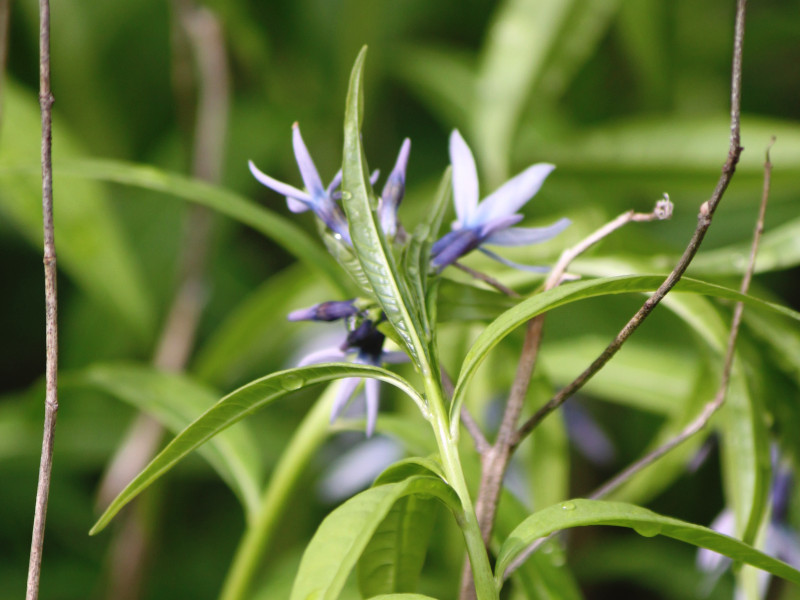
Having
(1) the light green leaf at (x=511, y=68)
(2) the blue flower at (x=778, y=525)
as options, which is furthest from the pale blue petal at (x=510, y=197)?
(1) the light green leaf at (x=511, y=68)

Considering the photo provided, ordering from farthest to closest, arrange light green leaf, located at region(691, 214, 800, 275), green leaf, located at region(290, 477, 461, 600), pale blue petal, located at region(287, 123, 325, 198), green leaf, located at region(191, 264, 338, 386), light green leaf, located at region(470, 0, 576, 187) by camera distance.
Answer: light green leaf, located at region(470, 0, 576, 187), green leaf, located at region(191, 264, 338, 386), light green leaf, located at region(691, 214, 800, 275), pale blue petal, located at region(287, 123, 325, 198), green leaf, located at region(290, 477, 461, 600)

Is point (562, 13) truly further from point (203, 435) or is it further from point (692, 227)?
point (203, 435)

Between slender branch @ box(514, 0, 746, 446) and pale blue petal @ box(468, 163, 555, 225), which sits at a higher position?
pale blue petal @ box(468, 163, 555, 225)

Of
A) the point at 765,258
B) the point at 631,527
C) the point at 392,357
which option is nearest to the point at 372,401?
the point at 392,357

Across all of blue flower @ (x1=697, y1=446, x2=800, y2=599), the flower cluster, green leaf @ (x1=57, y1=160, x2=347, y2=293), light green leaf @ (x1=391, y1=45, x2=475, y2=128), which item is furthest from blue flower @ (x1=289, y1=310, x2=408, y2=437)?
light green leaf @ (x1=391, y1=45, x2=475, y2=128)

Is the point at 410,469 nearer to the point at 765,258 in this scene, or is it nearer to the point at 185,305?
the point at 765,258

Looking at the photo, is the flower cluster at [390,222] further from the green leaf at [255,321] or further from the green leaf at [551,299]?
the green leaf at [255,321]

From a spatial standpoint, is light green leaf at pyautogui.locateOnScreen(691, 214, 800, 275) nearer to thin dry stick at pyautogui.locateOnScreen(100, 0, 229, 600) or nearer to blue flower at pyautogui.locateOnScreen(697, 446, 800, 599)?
blue flower at pyautogui.locateOnScreen(697, 446, 800, 599)
